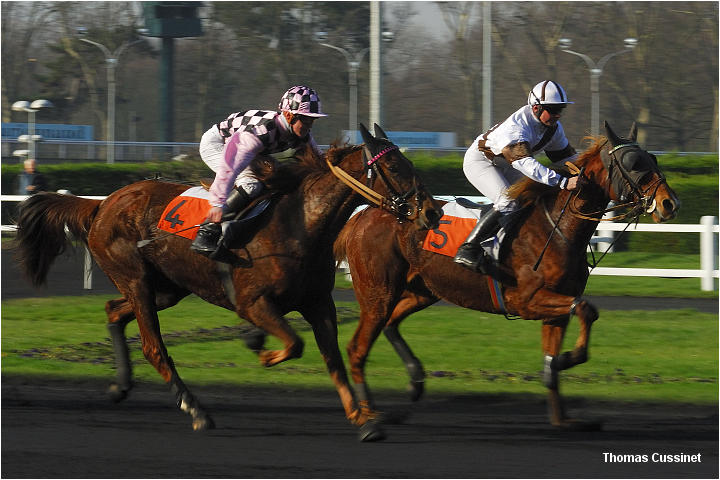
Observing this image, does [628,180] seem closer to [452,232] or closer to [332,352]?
[452,232]

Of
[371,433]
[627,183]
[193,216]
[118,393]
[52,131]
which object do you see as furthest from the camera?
[52,131]

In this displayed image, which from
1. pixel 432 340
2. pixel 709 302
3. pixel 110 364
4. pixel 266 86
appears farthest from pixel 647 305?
pixel 266 86

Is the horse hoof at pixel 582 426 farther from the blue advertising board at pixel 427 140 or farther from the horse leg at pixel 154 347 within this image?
the blue advertising board at pixel 427 140

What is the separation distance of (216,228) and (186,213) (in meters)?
0.46

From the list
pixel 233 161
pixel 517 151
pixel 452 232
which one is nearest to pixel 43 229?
pixel 233 161

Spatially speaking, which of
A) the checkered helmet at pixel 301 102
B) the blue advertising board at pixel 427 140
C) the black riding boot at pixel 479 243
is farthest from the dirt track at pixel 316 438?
the blue advertising board at pixel 427 140

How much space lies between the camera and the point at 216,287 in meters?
6.80

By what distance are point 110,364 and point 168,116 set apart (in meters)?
35.8

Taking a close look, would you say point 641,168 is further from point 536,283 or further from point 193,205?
point 193,205

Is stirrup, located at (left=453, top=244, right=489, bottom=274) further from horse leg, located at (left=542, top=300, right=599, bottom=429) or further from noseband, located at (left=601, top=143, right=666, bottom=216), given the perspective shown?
noseband, located at (left=601, top=143, right=666, bottom=216)

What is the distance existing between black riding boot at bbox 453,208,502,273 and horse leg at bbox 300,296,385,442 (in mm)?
979

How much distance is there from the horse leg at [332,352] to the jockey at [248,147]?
746 mm

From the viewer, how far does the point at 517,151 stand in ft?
22.6

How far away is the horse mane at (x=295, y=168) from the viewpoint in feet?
21.6
